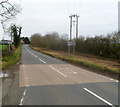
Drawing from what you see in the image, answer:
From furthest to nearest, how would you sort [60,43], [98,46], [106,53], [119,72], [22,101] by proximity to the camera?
[60,43]
[98,46]
[106,53]
[119,72]
[22,101]

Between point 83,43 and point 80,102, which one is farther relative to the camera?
point 83,43

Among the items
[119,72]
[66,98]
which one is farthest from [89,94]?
[119,72]

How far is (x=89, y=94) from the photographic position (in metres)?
10.9

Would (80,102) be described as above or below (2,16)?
below

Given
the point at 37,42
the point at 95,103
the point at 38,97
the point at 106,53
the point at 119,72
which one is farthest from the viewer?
the point at 37,42

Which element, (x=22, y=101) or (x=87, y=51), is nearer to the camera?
(x=22, y=101)

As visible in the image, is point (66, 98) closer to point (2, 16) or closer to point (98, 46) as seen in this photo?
point (2, 16)

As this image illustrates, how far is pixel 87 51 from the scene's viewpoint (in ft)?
187

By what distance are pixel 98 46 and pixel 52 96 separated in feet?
132

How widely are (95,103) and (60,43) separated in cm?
7612

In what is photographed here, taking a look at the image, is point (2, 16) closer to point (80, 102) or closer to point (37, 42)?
point (80, 102)

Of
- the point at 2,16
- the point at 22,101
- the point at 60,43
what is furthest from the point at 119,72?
the point at 60,43

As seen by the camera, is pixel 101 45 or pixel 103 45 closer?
pixel 103 45

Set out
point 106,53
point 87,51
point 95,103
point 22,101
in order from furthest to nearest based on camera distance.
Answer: point 87,51, point 106,53, point 22,101, point 95,103
